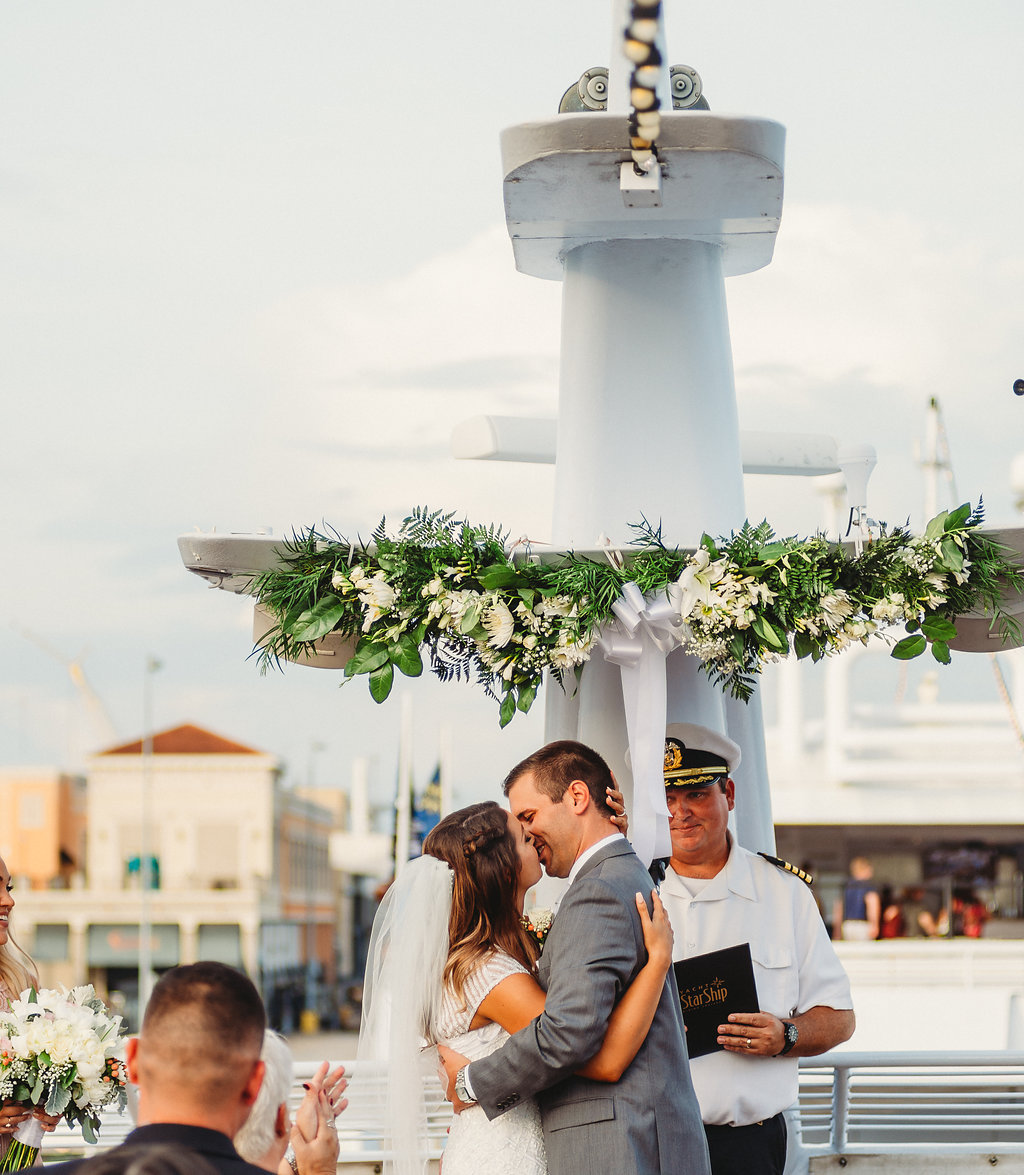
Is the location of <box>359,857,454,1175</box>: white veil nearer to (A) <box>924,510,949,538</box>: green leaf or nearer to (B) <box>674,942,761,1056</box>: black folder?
(B) <box>674,942,761,1056</box>: black folder

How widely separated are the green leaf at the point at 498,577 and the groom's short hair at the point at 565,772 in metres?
0.91

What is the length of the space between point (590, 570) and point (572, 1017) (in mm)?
1536

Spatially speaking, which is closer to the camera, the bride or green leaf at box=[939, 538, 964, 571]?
the bride

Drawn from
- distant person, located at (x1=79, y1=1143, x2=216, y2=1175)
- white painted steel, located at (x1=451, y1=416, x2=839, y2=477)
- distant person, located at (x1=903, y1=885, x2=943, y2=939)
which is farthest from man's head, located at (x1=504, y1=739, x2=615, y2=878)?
distant person, located at (x1=903, y1=885, x2=943, y2=939)

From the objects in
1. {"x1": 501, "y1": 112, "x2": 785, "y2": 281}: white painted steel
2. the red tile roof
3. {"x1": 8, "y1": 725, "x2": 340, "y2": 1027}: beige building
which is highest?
the red tile roof

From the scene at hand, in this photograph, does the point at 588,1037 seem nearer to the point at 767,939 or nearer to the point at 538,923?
the point at 538,923

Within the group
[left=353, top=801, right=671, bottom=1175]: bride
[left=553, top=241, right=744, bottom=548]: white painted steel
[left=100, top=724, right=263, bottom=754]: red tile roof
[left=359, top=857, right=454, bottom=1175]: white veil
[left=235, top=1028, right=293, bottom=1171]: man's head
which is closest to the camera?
[left=235, top=1028, right=293, bottom=1171]: man's head

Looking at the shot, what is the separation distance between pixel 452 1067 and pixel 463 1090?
0.14m

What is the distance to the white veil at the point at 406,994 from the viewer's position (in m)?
3.76

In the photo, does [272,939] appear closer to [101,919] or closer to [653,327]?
[101,919]

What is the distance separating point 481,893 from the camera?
12.5 feet

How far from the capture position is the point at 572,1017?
3.35 m

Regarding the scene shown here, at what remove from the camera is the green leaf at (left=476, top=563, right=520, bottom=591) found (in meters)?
4.50

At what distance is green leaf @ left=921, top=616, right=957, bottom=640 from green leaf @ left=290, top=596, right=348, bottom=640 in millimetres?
1736
